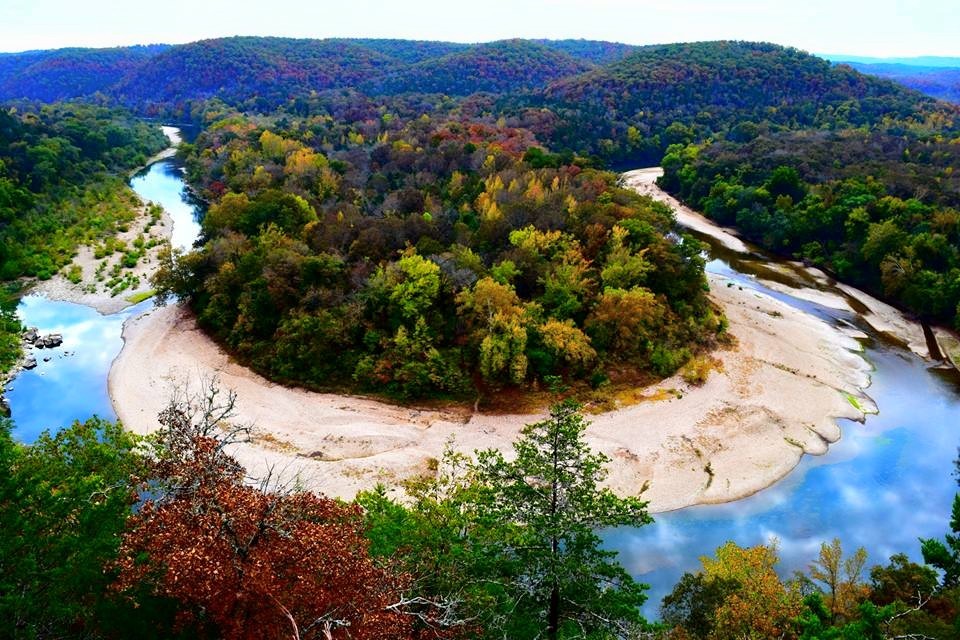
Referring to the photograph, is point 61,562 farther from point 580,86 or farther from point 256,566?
point 580,86

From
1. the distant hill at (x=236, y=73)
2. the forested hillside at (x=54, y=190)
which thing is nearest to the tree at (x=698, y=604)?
the forested hillside at (x=54, y=190)

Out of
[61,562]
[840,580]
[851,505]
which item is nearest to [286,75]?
[851,505]

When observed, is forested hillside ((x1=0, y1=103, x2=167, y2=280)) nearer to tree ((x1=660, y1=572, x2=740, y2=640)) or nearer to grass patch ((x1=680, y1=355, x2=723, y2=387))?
grass patch ((x1=680, y1=355, x2=723, y2=387))

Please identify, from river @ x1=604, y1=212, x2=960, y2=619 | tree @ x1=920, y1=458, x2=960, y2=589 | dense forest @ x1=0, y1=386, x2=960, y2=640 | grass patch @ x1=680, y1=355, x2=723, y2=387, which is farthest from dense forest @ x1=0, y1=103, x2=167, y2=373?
tree @ x1=920, y1=458, x2=960, y2=589

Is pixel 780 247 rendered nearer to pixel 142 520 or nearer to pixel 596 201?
pixel 596 201

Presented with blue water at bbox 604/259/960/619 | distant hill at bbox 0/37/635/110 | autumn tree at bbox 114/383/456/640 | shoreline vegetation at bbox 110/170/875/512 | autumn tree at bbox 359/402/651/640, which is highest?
distant hill at bbox 0/37/635/110
